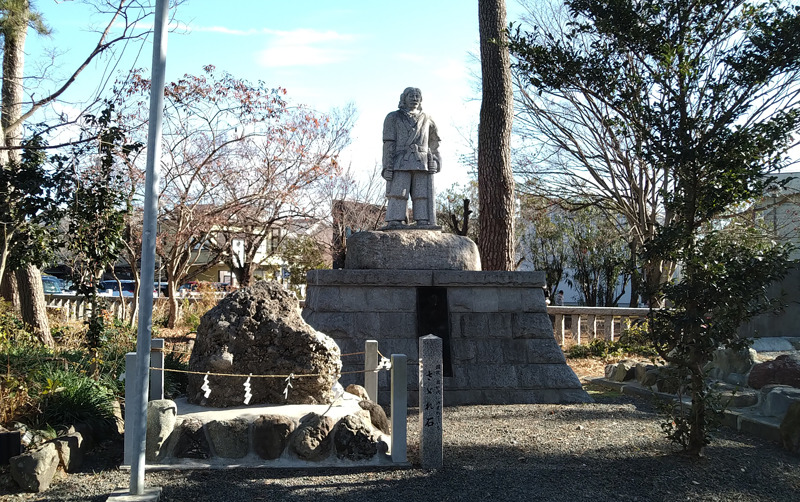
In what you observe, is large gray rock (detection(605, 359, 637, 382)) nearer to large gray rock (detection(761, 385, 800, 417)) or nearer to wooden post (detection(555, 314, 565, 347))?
large gray rock (detection(761, 385, 800, 417))

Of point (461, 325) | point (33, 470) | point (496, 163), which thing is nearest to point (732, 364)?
point (461, 325)

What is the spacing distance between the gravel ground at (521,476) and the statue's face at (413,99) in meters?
4.26

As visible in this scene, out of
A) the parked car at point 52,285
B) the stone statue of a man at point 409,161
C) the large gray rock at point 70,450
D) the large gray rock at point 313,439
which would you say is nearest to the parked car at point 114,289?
the parked car at point 52,285

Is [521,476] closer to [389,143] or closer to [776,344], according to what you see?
[389,143]

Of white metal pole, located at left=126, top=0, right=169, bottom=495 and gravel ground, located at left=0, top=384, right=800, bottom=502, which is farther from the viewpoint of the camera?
gravel ground, located at left=0, top=384, right=800, bottom=502

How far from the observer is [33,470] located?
441 centimetres

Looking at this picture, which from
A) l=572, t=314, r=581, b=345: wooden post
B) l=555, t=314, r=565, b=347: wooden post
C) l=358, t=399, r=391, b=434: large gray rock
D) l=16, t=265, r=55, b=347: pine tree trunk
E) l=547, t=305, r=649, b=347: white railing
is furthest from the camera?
l=555, t=314, r=565, b=347: wooden post

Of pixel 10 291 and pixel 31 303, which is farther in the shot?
pixel 10 291

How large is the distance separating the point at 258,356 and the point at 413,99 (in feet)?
14.4

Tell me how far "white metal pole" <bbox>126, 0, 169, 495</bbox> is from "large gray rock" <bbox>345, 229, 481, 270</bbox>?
3968mm

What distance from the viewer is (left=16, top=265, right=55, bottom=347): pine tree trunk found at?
9.63 m

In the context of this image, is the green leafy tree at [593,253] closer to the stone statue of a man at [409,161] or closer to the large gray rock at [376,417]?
the stone statue of a man at [409,161]

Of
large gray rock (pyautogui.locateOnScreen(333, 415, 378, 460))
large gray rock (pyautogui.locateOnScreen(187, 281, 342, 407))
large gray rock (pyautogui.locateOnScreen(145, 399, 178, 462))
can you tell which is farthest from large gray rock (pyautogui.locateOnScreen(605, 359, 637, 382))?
large gray rock (pyautogui.locateOnScreen(145, 399, 178, 462))

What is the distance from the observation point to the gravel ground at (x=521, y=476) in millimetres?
4387
